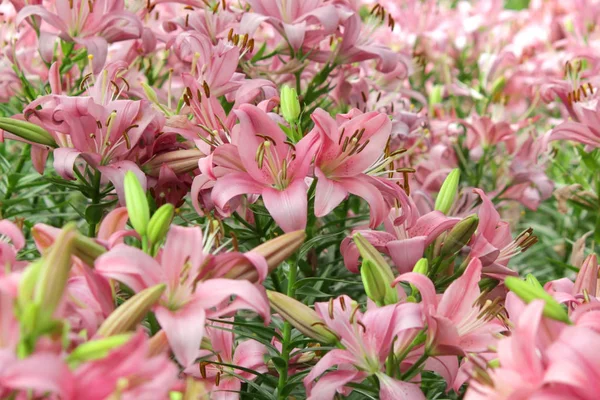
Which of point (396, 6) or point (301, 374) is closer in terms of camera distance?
point (301, 374)

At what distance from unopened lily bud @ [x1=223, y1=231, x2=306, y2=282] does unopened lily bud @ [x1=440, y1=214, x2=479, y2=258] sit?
26 centimetres

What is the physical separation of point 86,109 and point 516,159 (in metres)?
0.90

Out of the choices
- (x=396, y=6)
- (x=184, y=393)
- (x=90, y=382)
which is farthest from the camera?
(x=396, y=6)

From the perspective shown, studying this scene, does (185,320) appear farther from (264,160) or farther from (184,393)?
(264,160)

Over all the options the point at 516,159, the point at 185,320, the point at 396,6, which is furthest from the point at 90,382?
the point at 396,6

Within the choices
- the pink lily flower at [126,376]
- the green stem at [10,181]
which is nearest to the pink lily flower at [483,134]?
the green stem at [10,181]

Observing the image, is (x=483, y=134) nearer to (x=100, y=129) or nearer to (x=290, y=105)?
(x=290, y=105)

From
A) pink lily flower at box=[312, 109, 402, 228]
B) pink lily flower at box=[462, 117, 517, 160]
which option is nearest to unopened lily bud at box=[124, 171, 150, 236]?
pink lily flower at box=[312, 109, 402, 228]

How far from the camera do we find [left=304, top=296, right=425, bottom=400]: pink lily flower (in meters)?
0.76

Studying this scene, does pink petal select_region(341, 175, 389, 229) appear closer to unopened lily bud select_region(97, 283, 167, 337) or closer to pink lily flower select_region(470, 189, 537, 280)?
pink lily flower select_region(470, 189, 537, 280)

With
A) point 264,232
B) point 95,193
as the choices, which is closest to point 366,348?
point 264,232

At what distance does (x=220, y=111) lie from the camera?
3.27 feet

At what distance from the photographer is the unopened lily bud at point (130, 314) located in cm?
62

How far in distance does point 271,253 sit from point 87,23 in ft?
2.14
